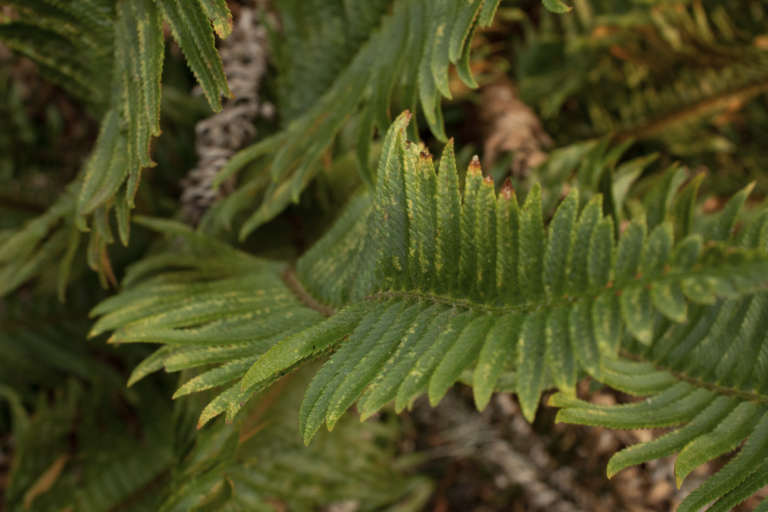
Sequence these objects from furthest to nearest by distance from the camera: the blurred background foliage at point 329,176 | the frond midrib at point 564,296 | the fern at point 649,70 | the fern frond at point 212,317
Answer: the fern at point 649,70 < the blurred background foliage at point 329,176 < the fern frond at point 212,317 < the frond midrib at point 564,296

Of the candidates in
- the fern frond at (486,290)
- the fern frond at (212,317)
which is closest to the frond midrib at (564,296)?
the fern frond at (486,290)

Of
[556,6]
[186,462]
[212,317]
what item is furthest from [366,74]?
[186,462]

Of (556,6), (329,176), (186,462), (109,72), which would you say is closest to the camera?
(556,6)

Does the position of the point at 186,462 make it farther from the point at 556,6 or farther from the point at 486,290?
the point at 556,6

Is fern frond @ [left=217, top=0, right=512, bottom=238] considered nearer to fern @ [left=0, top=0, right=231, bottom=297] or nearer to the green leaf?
the green leaf

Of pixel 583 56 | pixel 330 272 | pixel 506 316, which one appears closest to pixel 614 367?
pixel 506 316

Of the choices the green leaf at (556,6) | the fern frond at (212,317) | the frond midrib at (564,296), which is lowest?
the frond midrib at (564,296)

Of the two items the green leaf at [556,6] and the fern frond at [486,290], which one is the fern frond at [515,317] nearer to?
the fern frond at [486,290]

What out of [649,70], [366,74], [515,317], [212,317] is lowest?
[515,317]

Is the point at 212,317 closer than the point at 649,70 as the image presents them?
Yes
